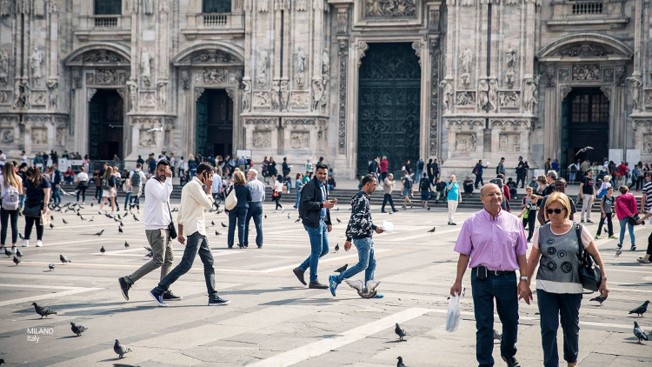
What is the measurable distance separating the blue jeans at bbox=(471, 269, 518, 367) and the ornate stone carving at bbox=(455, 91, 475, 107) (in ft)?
112

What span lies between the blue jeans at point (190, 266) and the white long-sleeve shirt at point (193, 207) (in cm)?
10

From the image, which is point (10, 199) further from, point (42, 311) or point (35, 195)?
point (42, 311)

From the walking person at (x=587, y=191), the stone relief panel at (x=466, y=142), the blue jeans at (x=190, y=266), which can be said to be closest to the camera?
the blue jeans at (x=190, y=266)

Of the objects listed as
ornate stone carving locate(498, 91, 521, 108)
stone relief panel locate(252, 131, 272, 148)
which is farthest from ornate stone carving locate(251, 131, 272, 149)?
ornate stone carving locate(498, 91, 521, 108)

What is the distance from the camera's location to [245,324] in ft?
Answer: 36.3

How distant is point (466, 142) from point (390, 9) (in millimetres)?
7291

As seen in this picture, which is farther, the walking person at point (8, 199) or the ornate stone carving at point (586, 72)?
the ornate stone carving at point (586, 72)

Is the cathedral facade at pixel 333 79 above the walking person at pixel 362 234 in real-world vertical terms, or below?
above

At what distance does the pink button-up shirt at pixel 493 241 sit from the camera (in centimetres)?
862

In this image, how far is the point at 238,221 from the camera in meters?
20.7

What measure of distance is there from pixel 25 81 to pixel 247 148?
12.1 meters

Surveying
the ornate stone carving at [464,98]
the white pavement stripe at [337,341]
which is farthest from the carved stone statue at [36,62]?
the white pavement stripe at [337,341]

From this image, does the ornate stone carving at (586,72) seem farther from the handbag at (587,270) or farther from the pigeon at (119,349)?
the pigeon at (119,349)

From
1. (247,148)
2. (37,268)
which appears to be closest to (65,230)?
(37,268)
